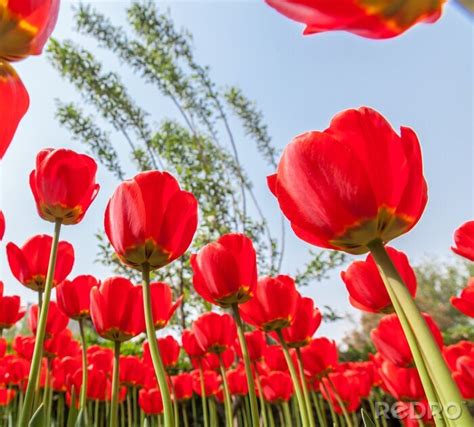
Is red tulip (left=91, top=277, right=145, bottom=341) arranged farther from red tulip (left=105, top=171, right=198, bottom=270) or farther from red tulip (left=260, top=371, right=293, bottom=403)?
red tulip (left=260, top=371, right=293, bottom=403)

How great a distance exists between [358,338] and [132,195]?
16797mm

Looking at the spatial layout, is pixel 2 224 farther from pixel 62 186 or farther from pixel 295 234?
pixel 295 234

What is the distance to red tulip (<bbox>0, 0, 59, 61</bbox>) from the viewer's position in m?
0.38

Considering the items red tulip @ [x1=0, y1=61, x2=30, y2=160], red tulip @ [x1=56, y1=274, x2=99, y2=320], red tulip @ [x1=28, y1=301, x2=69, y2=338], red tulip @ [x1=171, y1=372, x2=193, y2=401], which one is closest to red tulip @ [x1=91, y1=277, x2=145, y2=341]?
red tulip @ [x1=56, y1=274, x2=99, y2=320]

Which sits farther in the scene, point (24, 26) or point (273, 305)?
point (273, 305)

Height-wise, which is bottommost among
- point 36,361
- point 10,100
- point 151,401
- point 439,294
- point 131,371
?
point 36,361

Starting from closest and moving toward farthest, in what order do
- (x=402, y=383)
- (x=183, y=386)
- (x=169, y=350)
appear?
(x=402, y=383), (x=169, y=350), (x=183, y=386)

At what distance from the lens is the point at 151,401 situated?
70.8 inches

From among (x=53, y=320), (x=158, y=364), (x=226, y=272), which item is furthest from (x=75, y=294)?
(x=158, y=364)

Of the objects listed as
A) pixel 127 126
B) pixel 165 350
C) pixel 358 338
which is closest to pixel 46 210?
pixel 165 350

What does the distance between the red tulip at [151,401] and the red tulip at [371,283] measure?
1.26 metres

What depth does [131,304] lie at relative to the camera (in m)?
0.91

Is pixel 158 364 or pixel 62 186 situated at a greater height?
pixel 62 186

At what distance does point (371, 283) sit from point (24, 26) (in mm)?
610
